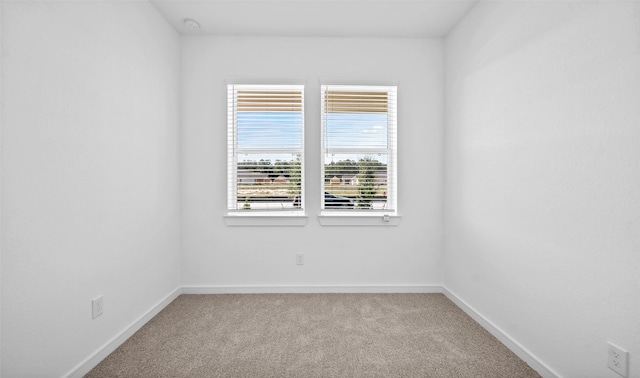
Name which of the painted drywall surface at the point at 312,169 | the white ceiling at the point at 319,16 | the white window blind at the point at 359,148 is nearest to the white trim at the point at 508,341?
the painted drywall surface at the point at 312,169

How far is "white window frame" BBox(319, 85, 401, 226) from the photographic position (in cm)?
277

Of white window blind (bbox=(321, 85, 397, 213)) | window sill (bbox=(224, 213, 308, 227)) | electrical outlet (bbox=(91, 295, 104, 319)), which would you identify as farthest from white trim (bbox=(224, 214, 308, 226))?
electrical outlet (bbox=(91, 295, 104, 319))

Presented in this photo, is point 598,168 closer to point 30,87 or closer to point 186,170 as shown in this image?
point 30,87

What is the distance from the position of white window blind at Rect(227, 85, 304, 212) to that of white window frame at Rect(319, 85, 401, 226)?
25 centimetres

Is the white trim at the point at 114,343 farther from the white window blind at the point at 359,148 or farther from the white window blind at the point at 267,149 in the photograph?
the white window blind at the point at 359,148

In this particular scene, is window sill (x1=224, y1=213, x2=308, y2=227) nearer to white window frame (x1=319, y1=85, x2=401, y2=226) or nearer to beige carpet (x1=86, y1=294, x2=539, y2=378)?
white window frame (x1=319, y1=85, x2=401, y2=226)

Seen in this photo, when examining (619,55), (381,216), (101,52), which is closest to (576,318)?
(619,55)

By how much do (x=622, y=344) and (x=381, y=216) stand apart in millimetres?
1788

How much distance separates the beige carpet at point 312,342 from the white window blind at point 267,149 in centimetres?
104

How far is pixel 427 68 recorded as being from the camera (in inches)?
110

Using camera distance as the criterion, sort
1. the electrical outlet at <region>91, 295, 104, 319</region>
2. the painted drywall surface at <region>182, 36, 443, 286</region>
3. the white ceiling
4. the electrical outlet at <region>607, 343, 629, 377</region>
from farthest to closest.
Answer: the painted drywall surface at <region>182, 36, 443, 286</region> < the white ceiling < the electrical outlet at <region>91, 295, 104, 319</region> < the electrical outlet at <region>607, 343, 629, 377</region>

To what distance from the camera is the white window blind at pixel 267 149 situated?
2.79m

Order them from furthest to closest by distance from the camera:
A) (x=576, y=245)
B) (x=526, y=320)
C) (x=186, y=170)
→ 1. (x=186, y=170)
2. (x=526, y=320)
3. (x=576, y=245)

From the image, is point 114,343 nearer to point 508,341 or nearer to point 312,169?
point 312,169
